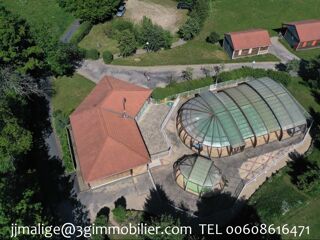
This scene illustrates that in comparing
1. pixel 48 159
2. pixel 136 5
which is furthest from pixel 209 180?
pixel 136 5

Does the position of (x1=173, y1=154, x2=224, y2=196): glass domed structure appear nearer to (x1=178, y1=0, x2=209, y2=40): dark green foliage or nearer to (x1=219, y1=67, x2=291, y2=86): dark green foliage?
(x1=219, y1=67, x2=291, y2=86): dark green foliage

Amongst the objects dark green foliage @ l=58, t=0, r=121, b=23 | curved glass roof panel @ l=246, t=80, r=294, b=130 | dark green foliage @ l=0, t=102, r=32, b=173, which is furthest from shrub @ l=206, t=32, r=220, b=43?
dark green foliage @ l=0, t=102, r=32, b=173

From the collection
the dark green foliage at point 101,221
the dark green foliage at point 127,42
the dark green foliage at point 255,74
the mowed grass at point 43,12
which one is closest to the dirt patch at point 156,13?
the dark green foliage at point 127,42

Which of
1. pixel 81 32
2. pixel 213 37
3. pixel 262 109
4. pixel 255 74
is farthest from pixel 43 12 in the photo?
pixel 262 109

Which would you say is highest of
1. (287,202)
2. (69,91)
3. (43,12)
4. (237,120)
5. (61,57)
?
(61,57)

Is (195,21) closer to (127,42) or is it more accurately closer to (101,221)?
(127,42)

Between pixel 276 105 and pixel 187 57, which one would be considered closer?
pixel 276 105

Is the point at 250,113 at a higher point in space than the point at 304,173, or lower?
higher
